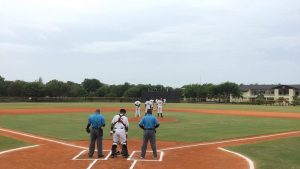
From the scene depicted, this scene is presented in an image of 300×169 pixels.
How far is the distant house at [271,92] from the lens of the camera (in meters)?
135

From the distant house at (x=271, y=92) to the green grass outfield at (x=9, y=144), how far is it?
11416 cm

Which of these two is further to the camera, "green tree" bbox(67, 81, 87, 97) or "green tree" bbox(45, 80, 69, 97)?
"green tree" bbox(67, 81, 87, 97)

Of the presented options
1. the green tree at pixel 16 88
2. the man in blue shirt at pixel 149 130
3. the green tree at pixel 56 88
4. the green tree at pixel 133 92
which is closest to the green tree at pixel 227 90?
the green tree at pixel 133 92

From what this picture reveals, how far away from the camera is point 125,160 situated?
15102 mm

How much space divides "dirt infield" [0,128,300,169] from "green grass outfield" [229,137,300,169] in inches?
28.9

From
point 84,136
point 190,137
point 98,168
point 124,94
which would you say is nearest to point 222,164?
point 98,168

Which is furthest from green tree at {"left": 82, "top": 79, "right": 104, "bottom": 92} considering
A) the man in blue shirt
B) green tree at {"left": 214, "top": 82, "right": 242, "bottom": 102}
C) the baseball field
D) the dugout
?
the man in blue shirt

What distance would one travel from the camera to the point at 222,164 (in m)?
14.8

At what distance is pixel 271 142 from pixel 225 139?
2.64 m

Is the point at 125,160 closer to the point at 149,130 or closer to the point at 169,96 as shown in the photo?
the point at 149,130

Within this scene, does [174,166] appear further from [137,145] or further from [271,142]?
[271,142]

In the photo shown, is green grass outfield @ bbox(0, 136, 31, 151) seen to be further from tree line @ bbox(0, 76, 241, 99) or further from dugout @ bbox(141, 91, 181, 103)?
tree line @ bbox(0, 76, 241, 99)

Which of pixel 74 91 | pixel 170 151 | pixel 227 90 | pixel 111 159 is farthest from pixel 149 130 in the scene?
pixel 74 91

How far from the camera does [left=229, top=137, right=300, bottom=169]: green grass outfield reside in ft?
48.1
